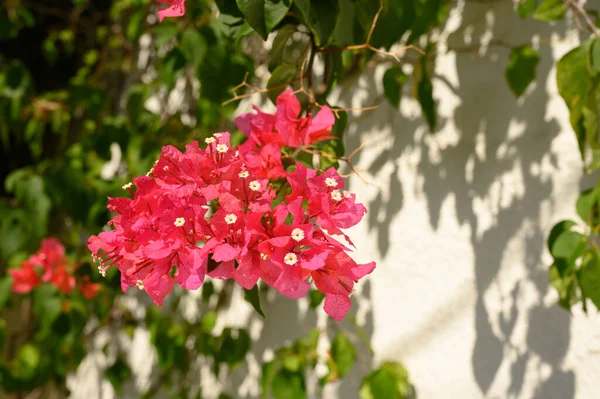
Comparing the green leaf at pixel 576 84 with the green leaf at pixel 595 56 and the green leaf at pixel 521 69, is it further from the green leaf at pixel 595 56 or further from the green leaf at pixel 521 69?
the green leaf at pixel 521 69

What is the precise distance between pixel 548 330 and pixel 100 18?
6.08ft

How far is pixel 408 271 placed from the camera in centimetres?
107

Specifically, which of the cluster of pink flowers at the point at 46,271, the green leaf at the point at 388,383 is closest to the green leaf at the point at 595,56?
the green leaf at the point at 388,383

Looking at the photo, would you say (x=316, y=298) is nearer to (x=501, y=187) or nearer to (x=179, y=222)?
(x=501, y=187)

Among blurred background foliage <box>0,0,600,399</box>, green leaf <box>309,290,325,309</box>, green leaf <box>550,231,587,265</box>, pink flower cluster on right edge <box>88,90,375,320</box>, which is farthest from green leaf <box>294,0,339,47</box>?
green leaf <box>309,290,325,309</box>

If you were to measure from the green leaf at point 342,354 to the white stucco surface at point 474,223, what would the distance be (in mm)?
52

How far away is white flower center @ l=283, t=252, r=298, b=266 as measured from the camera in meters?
0.44

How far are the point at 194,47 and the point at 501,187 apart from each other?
2.03 feet

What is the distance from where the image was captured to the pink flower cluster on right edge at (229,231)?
1.51 ft

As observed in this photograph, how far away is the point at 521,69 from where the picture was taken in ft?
2.87

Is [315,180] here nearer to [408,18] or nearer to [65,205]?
[408,18]

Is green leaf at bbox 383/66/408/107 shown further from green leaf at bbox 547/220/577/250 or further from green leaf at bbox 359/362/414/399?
green leaf at bbox 359/362/414/399

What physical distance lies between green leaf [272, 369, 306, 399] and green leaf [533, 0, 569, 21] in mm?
784

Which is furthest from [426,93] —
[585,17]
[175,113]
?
[175,113]
